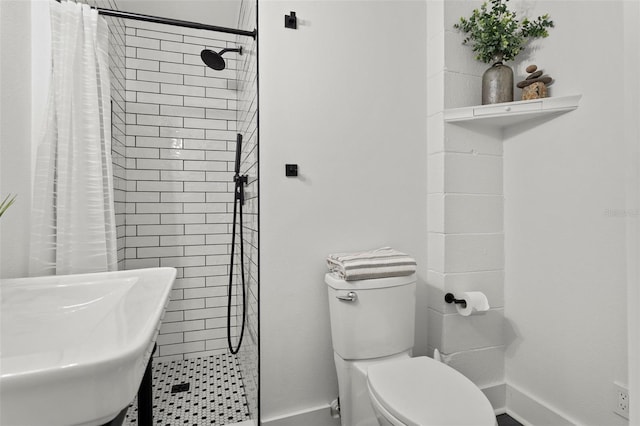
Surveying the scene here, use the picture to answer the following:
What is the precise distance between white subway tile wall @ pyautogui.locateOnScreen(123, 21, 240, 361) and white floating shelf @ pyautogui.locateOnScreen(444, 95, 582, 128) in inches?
58.5

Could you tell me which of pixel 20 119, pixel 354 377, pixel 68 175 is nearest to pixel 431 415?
pixel 354 377

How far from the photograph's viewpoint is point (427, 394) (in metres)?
1.09

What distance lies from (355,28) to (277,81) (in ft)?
1.67

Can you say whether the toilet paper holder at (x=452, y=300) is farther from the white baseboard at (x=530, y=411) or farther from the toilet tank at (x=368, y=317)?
the white baseboard at (x=530, y=411)

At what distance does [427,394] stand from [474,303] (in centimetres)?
64

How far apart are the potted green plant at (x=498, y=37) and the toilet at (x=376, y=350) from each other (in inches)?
40.2

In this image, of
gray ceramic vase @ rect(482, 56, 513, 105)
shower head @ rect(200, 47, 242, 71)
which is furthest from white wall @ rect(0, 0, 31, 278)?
gray ceramic vase @ rect(482, 56, 513, 105)

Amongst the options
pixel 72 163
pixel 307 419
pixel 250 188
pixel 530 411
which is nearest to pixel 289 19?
pixel 250 188

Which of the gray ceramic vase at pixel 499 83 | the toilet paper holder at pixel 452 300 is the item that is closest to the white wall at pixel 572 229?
the gray ceramic vase at pixel 499 83

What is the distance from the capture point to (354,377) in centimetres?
138

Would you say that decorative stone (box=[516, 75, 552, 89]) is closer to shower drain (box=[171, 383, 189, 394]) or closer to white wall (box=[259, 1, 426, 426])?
white wall (box=[259, 1, 426, 426])

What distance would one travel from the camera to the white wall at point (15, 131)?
106 cm

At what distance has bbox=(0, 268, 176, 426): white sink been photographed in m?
0.41

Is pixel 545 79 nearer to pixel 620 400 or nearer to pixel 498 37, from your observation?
pixel 498 37
